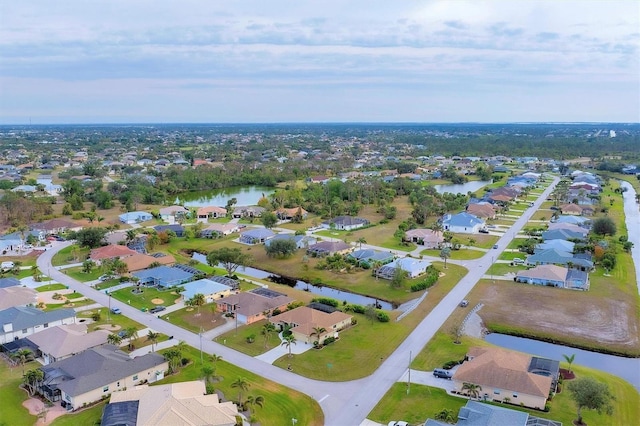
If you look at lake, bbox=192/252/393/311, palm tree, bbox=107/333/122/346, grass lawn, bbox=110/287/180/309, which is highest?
palm tree, bbox=107/333/122/346

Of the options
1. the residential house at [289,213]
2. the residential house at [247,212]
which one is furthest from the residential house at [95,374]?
the residential house at [247,212]

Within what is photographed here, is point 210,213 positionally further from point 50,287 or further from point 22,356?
point 22,356

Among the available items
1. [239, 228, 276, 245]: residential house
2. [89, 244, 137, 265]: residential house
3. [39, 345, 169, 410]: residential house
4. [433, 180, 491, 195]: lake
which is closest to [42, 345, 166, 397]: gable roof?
[39, 345, 169, 410]: residential house

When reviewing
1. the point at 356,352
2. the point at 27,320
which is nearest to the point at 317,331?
the point at 356,352

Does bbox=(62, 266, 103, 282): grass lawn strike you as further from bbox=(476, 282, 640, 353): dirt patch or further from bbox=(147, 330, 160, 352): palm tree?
bbox=(476, 282, 640, 353): dirt patch

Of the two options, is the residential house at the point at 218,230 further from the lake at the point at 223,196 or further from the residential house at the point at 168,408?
the residential house at the point at 168,408
